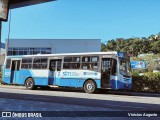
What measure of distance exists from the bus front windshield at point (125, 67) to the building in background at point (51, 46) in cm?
2828

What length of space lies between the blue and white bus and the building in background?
25.6m

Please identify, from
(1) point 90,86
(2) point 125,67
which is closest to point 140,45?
(2) point 125,67

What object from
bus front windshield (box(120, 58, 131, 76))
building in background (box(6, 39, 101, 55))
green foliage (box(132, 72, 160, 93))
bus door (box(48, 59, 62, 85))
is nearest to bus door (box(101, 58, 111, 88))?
bus front windshield (box(120, 58, 131, 76))

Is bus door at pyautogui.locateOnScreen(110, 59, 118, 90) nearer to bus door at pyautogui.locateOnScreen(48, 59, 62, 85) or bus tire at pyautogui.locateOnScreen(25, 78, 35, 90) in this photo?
bus door at pyautogui.locateOnScreen(48, 59, 62, 85)

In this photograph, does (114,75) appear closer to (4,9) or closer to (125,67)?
(125,67)

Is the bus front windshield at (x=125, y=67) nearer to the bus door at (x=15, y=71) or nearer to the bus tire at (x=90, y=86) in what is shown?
the bus tire at (x=90, y=86)

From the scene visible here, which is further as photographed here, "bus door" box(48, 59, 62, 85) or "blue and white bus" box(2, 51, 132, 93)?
"bus door" box(48, 59, 62, 85)

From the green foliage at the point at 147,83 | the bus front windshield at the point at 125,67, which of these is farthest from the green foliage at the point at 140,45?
the bus front windshield at the point at 125,67

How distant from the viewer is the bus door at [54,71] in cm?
2233

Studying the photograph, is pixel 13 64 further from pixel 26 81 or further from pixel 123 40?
pixel 123 40

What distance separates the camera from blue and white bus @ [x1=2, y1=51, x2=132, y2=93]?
65.2ft

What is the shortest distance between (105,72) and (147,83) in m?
5.02

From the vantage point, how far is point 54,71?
2264 centimetres

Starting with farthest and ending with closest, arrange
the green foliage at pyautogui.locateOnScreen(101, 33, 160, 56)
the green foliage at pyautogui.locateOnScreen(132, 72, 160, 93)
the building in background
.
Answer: the green foliage at pyautogui.locateOnScreen(101, 33, 160, 56) → the building in background → the green foliage at pyautogui.locateOnScreen(132, 72, 160, 93)
